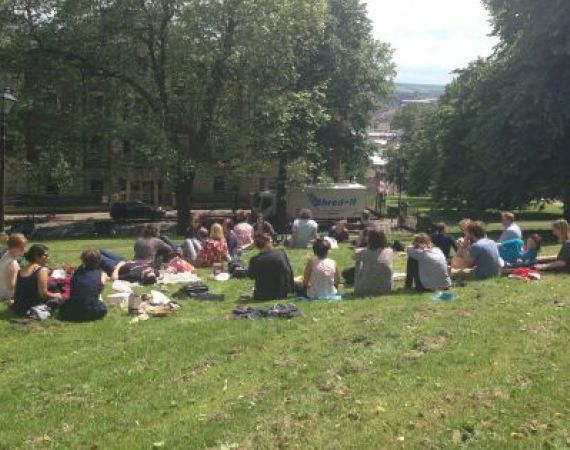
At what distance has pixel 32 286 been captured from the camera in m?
10.9

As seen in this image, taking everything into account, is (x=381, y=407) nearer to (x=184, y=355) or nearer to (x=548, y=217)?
(x=184, y=355)

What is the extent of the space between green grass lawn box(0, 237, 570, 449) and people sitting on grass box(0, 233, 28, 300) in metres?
1.01

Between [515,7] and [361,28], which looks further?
[361,28]

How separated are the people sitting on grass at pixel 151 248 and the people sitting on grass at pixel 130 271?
0.96 metres

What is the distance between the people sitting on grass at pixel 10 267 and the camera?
1144cm

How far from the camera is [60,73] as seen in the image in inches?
1315

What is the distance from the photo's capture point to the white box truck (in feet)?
142

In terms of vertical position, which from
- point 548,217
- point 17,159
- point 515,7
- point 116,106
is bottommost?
point 548,217

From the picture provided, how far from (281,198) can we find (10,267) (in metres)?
31.9

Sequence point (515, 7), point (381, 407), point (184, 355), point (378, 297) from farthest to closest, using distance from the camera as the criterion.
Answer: point (515, 7) → point (378, 297) → point (184, 355) → point (381, 407)

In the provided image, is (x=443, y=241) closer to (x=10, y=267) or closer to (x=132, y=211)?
(x=10, y=267)

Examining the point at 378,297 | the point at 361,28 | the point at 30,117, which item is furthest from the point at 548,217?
the point at 378,297

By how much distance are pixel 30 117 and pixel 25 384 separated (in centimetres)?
2856

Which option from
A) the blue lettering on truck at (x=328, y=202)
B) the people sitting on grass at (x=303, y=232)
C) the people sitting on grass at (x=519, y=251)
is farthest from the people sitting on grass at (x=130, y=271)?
the blue lettering on truck at (x=328, y=202)
